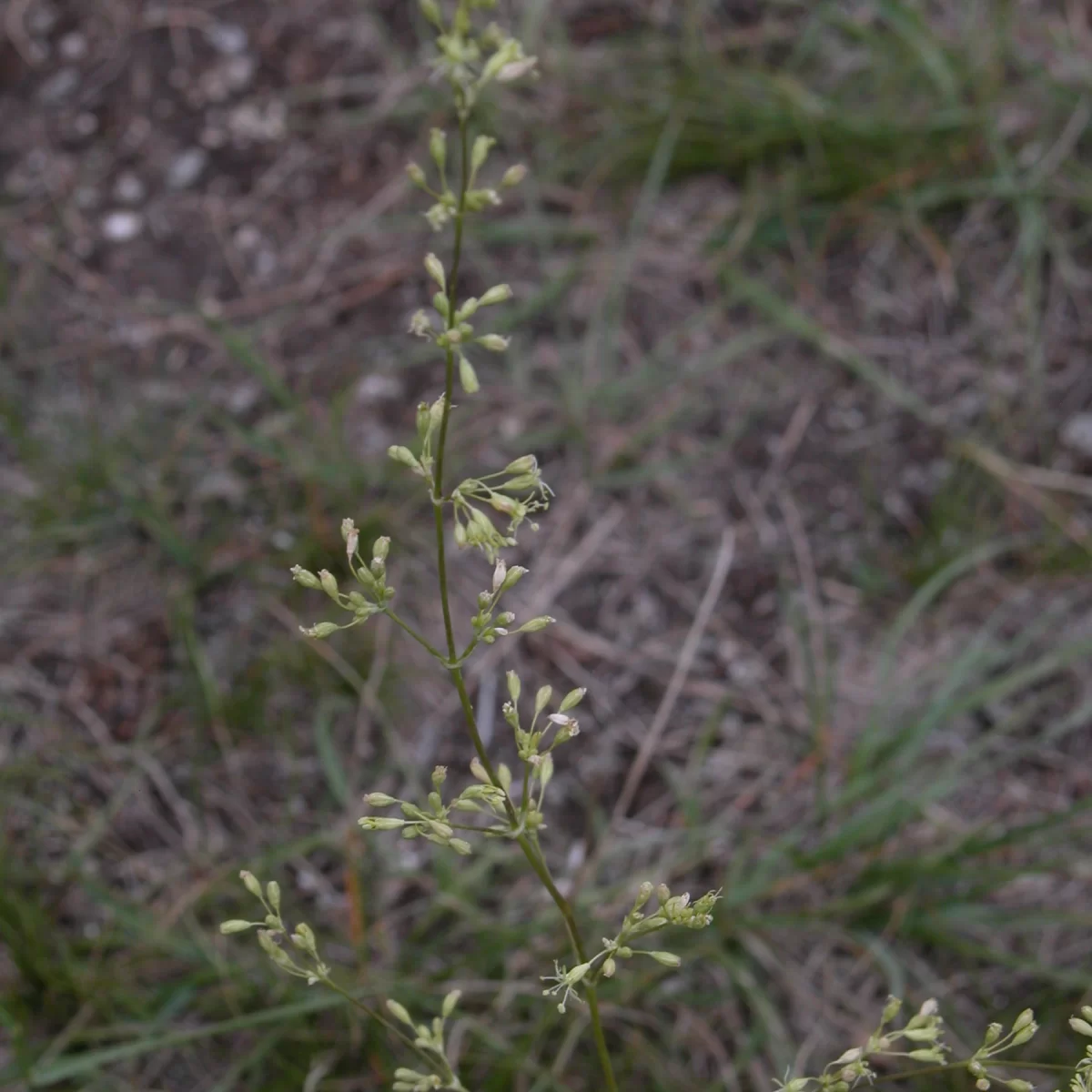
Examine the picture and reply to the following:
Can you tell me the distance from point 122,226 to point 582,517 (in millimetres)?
1815

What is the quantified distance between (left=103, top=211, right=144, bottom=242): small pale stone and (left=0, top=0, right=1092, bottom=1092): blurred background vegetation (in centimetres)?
2

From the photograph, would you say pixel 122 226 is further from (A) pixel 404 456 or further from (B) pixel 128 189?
(A) pixel 404 456

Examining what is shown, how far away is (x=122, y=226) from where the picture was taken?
12.7 ft

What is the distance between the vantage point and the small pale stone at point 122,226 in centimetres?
385

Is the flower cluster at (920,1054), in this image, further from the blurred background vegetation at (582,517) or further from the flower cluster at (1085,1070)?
the blurred background vegetation at (582,517)

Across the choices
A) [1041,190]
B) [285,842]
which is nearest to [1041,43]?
[1041,190]

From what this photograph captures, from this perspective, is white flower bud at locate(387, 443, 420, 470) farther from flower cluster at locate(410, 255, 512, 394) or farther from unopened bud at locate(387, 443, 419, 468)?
flower cluster at locate(410, 255, 512, 394)

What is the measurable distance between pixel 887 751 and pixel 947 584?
0.69 m

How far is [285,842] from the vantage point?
3.00 m

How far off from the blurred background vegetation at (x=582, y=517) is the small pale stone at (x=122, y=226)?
2 cm

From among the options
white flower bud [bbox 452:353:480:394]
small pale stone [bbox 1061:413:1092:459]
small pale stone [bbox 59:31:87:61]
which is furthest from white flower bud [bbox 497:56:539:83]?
small pale stone [bbox 59:31:87:61]

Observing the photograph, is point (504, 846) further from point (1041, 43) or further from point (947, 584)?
point (1041, 43)

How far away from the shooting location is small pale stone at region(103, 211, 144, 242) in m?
3.85

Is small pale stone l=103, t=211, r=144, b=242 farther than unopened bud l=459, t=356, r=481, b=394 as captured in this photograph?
Yes
